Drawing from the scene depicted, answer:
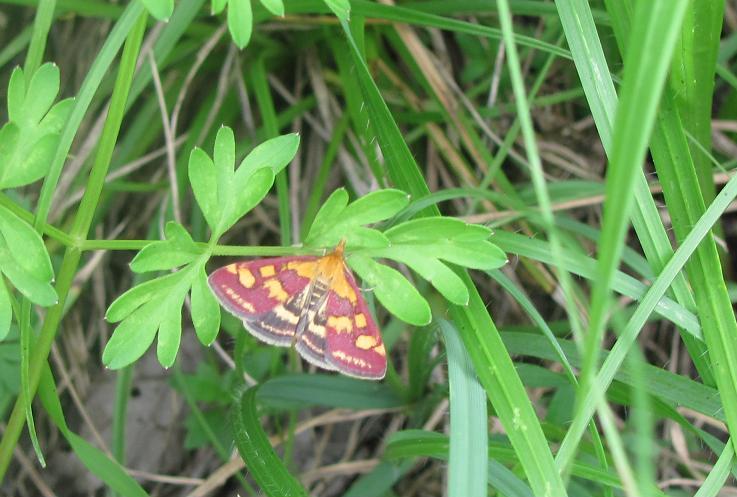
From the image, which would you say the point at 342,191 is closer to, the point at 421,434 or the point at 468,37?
the point at 421,434

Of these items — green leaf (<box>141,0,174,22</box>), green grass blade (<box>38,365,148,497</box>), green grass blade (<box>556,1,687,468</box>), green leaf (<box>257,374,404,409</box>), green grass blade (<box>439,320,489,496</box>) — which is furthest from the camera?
green leaf (<box>257,374,404,409</box>)

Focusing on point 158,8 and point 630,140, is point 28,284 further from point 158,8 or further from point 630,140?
point 630,140

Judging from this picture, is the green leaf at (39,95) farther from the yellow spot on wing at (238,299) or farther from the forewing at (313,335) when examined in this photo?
the forewing at (313,335)

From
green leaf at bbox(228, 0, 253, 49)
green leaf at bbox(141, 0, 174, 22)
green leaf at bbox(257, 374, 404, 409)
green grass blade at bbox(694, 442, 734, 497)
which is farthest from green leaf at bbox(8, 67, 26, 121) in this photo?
green grass blade at bbox(694, 442, 734, 497)

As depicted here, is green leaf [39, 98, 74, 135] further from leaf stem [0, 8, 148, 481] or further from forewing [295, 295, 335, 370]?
forewing [295, 295, 335, 370]

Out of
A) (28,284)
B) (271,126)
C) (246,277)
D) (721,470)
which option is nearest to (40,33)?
(28,284)

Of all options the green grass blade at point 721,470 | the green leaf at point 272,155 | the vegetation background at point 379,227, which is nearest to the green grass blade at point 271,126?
the vegetation background at point 379,227
